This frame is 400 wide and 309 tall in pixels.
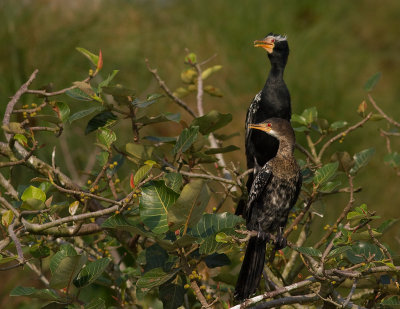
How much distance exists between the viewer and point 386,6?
9.71 meters

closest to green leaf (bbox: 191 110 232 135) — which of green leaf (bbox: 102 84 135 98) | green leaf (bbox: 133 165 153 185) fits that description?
green leaf (bbox: 102 84 135 98)

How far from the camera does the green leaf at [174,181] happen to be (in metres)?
1.98

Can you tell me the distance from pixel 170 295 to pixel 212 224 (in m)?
0.34

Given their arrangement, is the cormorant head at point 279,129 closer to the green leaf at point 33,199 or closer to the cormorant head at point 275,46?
the cormorant head at point 275,46

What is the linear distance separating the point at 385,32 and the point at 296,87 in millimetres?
3693

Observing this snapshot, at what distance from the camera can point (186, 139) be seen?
2223 mm

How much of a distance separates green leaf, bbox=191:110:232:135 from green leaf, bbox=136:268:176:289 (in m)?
0.68

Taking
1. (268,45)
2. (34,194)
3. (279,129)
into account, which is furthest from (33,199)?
(268,45)

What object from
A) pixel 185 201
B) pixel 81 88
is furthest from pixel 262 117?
pixel 185 201

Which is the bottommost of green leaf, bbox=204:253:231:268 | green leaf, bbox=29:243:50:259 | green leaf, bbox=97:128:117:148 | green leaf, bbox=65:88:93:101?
green leaf, bbox=204:253:231:268

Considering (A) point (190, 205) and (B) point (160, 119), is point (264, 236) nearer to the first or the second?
(B) point (160, 119)

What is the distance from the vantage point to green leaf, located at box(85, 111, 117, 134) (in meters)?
2.36

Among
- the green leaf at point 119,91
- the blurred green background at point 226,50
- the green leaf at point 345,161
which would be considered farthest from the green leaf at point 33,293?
the blurred green background at point 226,50

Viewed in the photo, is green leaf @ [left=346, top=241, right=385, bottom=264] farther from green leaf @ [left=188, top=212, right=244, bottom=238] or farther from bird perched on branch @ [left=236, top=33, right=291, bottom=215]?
bird perched on branch @ [left=236, top=33, right=291, bottom=215]
